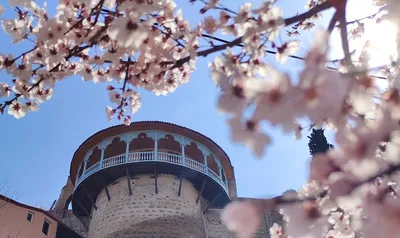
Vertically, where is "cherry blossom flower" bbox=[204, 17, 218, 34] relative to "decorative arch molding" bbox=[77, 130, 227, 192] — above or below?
below

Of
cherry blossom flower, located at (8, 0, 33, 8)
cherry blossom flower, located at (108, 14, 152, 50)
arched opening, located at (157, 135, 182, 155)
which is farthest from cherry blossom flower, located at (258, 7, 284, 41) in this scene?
arched opening, located at (157, 135, 182, 155)

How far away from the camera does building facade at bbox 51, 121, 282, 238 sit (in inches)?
537

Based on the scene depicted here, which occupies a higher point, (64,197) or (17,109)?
(64,197)

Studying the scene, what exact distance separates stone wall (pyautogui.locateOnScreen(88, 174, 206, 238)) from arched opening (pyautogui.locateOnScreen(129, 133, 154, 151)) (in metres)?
2.08

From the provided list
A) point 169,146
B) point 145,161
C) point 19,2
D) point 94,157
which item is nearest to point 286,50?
point 19,2

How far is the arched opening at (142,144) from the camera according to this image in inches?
645

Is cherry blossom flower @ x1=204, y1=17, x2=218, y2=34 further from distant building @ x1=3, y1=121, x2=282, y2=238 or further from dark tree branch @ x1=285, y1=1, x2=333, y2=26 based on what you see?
distant building @ x1=3, y1=121, x2=282, y2=238

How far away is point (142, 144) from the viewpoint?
16703mm

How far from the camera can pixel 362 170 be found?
1165 mm

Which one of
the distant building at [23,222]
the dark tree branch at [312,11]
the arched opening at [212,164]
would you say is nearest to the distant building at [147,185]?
the arched opening at [212,164]

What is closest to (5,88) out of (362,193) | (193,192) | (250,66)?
(250,66)

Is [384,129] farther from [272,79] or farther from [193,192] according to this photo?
[193,192]

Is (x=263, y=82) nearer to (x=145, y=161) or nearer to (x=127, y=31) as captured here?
(x=127, y=31)

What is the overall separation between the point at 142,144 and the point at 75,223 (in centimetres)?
505
